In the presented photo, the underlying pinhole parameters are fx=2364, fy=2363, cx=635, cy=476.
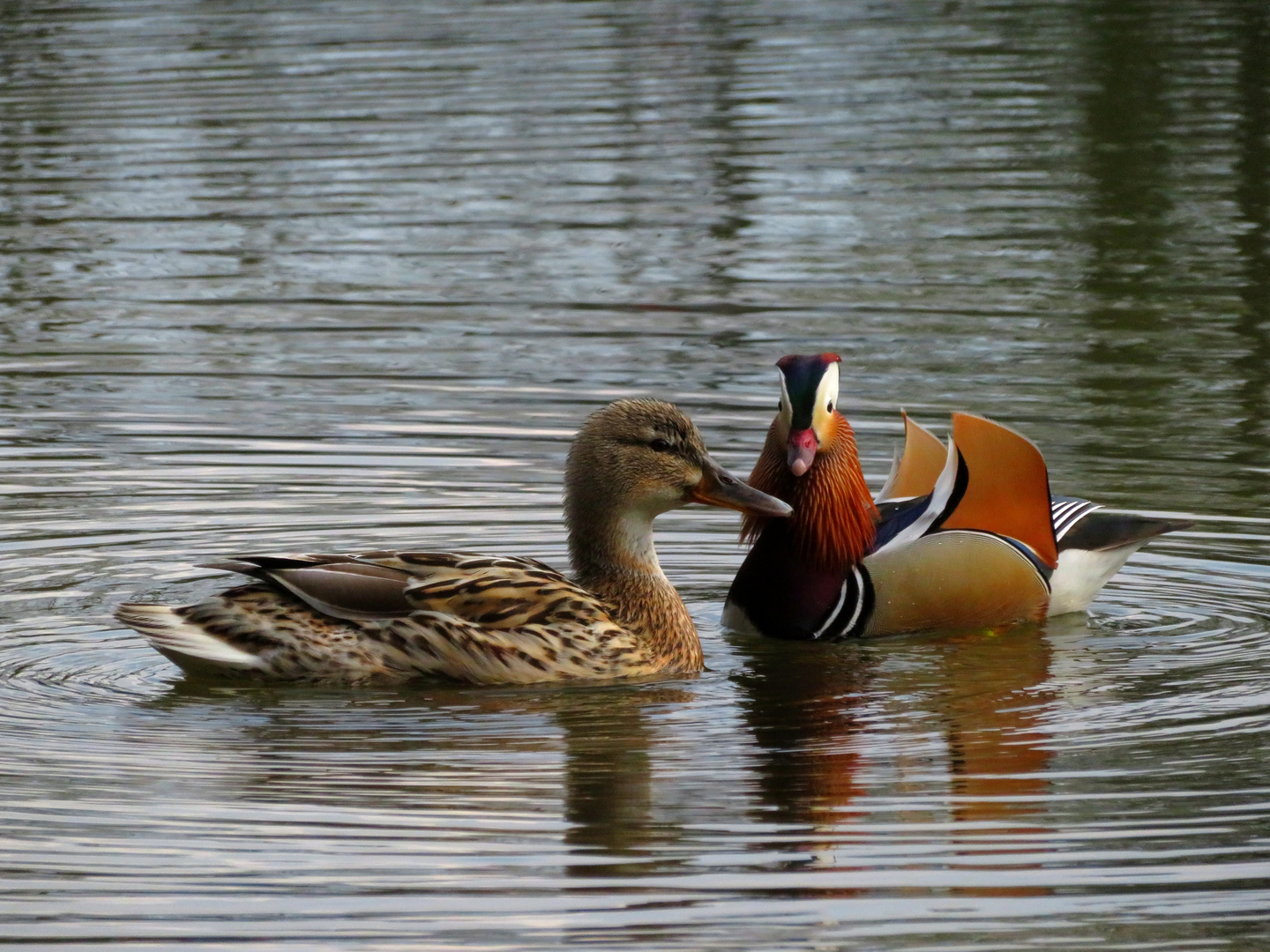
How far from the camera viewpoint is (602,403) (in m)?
13.3

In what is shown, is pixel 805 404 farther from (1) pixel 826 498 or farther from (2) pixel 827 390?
(1) pixel 826 498

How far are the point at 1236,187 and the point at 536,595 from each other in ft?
41.0

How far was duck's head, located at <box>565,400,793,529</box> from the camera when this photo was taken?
9125mm

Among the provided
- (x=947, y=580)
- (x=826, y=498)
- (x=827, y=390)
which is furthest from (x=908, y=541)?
(x=827, y=390)

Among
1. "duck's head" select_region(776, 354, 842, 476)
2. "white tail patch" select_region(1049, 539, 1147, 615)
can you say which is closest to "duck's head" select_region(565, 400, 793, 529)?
"duck's head" select_region(776, 354, 842, 476)

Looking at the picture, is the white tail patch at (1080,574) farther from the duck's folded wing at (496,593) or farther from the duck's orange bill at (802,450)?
the duck's folded wing at (496,593)

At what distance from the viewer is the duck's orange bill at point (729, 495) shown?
9.23 metres

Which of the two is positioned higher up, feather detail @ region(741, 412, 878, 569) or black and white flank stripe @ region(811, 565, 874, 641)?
feather detail @ region(741, 412, 878, 569)

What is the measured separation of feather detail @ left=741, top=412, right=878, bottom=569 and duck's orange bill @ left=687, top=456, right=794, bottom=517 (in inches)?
25.3

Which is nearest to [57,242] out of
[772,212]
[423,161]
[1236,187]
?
[423,161]

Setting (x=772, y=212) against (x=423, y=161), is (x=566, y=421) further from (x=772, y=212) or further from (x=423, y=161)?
(x=423, y=161)

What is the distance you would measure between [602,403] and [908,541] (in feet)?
12.0

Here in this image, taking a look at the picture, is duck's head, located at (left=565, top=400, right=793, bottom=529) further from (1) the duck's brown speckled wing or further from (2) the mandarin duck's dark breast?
(2) the mandarin duck's dark breast

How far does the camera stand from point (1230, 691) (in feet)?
28.3
